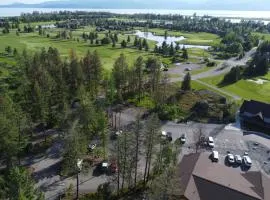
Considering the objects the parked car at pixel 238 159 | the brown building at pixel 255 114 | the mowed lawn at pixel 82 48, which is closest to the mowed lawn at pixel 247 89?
the brown building at pixel 255 114

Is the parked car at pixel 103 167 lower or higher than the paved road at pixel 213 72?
lower

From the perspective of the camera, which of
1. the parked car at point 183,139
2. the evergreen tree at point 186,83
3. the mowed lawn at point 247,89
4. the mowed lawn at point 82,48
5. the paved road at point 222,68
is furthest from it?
the mowed lawn at point 82,48

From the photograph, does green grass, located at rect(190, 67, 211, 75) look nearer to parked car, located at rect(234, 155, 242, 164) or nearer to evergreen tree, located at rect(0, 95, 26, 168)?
parked car, located at rect(234, 155, 242, 164)

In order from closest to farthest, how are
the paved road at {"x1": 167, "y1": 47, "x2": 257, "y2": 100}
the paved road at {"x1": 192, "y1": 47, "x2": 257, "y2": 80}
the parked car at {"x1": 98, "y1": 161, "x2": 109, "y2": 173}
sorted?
the parked car at {"x1": 98, "y1": 161, "x2": 109, "y2": 173} → the paved road at {"x1": 167, "y1": 47, "x2": 257, "y2": 100} → the paved road at {"x1": 192, "y1": 47, "x2": 257, "y2": 80}

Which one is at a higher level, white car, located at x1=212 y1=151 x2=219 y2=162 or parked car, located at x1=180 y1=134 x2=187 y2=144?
parked car, located at x1=180 y1=134 x2=187 y2=144

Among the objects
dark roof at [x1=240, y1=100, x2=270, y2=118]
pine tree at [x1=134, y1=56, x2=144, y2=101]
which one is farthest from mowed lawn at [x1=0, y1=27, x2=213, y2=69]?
dark roof at [x1=240, y1=100, x2=270, y2=118]

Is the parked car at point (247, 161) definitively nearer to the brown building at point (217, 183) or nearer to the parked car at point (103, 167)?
the brown building at point (217, 183)

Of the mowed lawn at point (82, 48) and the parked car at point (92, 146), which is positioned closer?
the parked car at point (92, 146)
